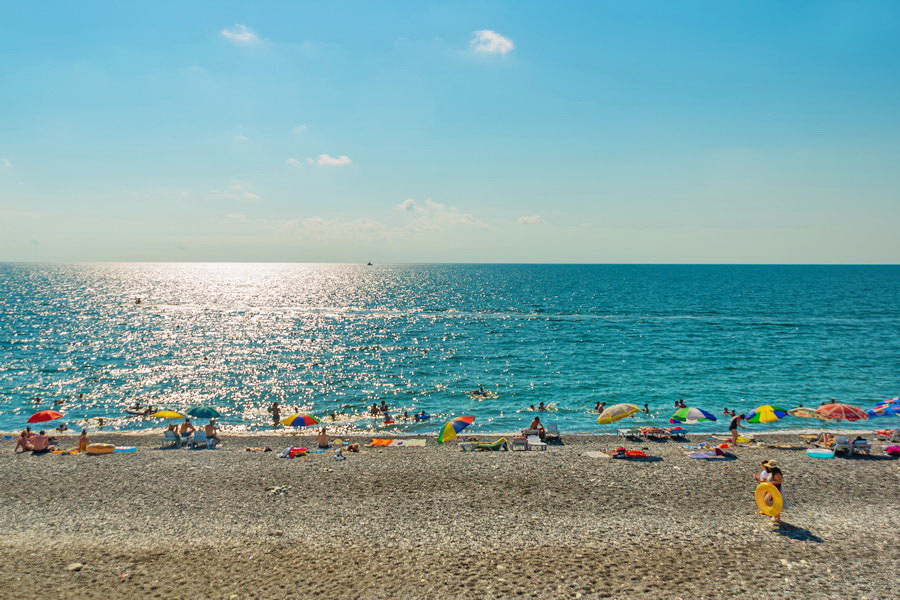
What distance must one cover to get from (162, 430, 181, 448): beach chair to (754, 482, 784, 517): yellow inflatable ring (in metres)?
27.9

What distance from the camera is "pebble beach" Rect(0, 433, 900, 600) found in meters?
A: 13.0

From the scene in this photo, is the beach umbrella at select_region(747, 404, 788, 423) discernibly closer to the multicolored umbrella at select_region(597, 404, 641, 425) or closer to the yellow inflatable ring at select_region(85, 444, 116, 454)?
the multicolored umbrella at select_region(597, 404, 641, 425)

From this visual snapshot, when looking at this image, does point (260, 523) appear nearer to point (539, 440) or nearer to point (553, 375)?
point (539, 440)

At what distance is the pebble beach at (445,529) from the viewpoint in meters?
13.0

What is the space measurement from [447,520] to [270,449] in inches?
561

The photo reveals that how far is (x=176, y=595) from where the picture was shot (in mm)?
12648

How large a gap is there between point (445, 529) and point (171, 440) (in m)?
19.6

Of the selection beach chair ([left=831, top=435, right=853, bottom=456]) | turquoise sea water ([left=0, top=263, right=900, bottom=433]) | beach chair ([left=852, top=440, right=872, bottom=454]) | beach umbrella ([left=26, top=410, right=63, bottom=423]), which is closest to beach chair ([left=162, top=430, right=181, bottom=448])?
beach umbrella ([left=26, top=410, right=63, bottom=423])

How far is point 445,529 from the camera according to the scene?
52.2ft

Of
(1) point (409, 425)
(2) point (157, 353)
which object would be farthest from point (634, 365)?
(2) point (157, 353)

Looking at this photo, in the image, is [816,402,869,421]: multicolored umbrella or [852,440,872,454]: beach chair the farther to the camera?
[816,402,869,421]: multicolored umbrella

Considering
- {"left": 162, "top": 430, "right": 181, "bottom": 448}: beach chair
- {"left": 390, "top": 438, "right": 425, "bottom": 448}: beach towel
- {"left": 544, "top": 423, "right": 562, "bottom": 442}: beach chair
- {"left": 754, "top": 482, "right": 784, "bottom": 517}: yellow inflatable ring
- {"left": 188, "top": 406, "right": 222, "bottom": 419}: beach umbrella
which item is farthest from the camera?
{"left": 544, "top": 423, "right": 562, "bottom": 442}: beach chair

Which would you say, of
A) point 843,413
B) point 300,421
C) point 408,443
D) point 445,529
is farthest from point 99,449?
point 843,413

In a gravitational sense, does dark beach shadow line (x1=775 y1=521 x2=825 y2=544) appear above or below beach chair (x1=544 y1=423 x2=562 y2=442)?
above
